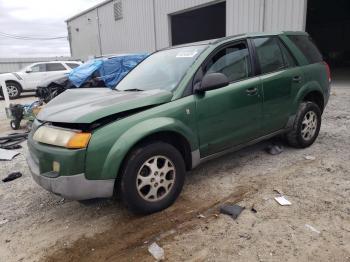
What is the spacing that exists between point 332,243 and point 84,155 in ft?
7.17

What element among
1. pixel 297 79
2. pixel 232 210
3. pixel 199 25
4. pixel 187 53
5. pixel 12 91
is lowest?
pixel 232 210

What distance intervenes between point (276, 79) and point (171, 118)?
5.76ft

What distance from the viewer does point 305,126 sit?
4.76 m

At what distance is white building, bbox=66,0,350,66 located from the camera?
11.2m

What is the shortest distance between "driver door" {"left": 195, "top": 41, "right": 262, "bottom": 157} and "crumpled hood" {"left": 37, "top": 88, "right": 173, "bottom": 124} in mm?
493

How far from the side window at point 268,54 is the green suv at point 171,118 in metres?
0.01

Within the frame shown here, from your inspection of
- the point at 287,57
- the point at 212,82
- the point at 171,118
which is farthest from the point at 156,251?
the point at 287,57

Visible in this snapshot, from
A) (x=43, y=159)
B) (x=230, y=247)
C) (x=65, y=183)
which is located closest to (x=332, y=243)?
(x=230, y=247)

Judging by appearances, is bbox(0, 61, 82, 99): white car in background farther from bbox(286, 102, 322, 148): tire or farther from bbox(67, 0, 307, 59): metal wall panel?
bbox(286, 102, 322, 148): tire

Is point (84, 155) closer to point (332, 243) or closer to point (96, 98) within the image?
point (96, 98)

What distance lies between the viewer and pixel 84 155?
274cm

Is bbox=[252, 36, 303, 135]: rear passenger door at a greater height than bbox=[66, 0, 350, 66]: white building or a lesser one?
lesser

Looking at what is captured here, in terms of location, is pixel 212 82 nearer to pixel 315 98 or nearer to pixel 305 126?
pixel 305 126

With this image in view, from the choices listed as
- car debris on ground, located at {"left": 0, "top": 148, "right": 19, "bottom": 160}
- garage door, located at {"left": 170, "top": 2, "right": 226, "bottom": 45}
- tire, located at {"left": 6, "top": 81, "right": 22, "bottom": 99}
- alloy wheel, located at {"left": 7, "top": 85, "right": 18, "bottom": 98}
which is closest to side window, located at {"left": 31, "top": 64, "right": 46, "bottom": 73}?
tire, located at {"left": 6, "top": 81, "right": 22, "bottom": 99}
